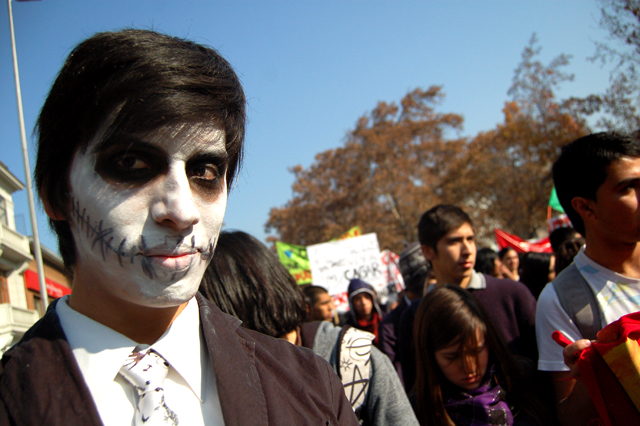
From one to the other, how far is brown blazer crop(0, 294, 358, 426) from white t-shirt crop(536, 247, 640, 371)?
49.3 inches

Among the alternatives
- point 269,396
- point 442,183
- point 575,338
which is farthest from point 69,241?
point 442,183

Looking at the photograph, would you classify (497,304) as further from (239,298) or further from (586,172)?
(239,298)

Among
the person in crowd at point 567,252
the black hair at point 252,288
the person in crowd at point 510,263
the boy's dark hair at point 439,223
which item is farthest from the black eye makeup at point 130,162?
the person in crowd at point 510,263

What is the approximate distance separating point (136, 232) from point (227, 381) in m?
0.44

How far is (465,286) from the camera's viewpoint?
3.46 m

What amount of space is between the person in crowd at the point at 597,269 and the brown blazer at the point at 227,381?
1.26 meters

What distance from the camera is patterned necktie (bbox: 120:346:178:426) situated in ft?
3.72

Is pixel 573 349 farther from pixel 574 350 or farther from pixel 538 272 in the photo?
pixel 538 272

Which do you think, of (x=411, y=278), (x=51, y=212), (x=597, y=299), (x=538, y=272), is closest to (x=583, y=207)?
(x=597, y=299)

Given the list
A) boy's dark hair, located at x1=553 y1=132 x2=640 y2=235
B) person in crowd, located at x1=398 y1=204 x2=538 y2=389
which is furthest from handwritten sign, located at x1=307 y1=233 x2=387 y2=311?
boy's dark hair, located at x1=553 y1=132 x2=640 y2=235

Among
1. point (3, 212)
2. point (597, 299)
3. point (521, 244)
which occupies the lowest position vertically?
point (521, 244)

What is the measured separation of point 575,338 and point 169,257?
1838 mm

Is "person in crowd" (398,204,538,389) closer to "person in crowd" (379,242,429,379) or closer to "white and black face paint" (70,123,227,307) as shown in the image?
"person in crowd" (379,242,429,379)

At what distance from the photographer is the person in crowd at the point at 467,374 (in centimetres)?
245
